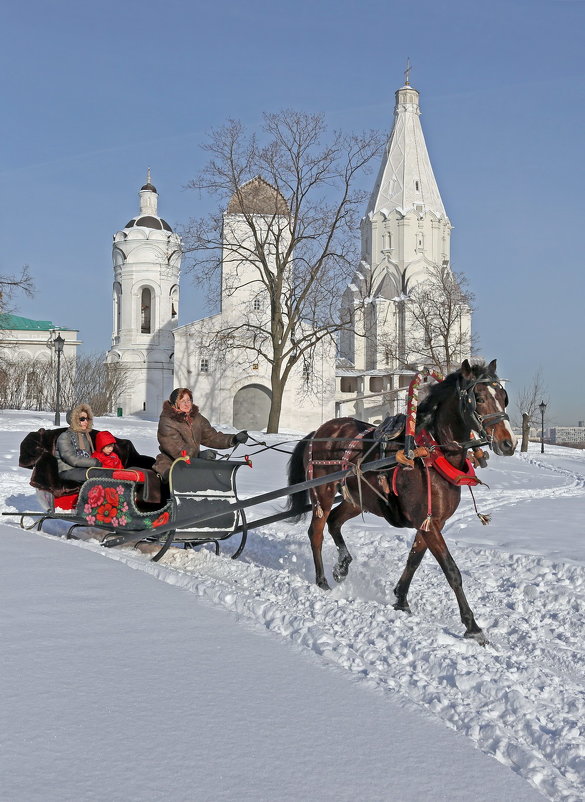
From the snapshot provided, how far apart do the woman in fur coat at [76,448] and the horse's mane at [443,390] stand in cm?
444

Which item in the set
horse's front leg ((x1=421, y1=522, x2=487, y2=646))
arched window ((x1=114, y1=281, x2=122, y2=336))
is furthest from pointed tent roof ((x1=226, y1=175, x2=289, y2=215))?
horse's front leg ((x1=421, y1=522, x2=487, y2=646))

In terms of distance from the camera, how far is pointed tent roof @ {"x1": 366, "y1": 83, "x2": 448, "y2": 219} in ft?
217

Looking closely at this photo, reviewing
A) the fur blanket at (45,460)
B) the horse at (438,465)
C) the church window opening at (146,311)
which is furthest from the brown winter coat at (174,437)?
the church window opening at (146,311)

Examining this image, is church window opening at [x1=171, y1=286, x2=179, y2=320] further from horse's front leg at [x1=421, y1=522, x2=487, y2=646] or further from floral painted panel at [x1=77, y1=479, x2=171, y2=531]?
horse's front leg at [x1=421, y1=522, x2=487, y2=646]

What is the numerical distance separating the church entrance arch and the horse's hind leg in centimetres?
4061

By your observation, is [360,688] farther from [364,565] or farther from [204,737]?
[364,565]

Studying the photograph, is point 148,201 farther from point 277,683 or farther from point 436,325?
point 277,683

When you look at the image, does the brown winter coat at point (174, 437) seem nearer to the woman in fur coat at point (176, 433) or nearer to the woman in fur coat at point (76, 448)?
the woman in fur coat at point (176, 433)

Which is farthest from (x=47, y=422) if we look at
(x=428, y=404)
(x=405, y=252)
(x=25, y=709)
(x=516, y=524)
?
(x=405, y=252)

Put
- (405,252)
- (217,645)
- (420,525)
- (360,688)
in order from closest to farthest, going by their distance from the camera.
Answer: (360,688) → (217,645) → (420,525) → (405,252)

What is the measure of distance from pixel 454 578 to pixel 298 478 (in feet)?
10.2

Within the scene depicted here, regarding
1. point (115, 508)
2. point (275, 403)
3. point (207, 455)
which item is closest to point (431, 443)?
point (207, 455)

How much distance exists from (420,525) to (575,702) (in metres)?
2.09

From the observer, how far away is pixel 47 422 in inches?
1319
